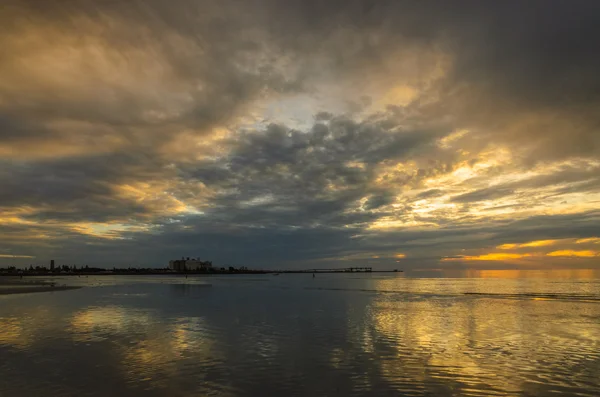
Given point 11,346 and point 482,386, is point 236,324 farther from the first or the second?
point 482,386

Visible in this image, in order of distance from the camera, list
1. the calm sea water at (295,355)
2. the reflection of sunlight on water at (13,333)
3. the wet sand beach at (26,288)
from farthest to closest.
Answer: the wet sand beach at (26,288), the reflection of sunlight on water at (13,333), the calm sea water at (295,355)

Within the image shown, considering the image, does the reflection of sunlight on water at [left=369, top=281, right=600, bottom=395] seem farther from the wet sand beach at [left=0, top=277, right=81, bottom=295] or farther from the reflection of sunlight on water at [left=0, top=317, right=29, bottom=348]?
the wet sand beach at [left=0, top=277, right=81, bottom=295]

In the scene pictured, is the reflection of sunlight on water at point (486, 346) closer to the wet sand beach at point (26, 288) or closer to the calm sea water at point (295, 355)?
the calm sea water at point (295, 355)

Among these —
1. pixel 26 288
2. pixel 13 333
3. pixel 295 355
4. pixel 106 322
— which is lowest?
pixel 26 288

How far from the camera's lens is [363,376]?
1891 cm

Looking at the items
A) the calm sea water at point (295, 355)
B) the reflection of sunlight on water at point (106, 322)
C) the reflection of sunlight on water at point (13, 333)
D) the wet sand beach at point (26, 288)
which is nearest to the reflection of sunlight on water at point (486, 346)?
the calm sea water at point (295, 355)

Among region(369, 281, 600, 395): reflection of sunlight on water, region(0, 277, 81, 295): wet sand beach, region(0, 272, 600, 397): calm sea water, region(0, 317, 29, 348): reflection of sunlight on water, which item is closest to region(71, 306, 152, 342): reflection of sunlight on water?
region(0, 272, 600, 397): calm sea water

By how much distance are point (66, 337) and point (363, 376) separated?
827 inches

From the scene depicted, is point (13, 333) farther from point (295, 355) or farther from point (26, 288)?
point (26, 288)

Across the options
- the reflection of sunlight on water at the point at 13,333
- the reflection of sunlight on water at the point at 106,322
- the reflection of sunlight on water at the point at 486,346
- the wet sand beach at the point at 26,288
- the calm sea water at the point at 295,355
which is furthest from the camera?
the wet sand beach at the point at 26,288

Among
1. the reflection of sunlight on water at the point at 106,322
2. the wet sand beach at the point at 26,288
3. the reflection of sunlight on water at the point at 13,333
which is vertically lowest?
the wet sand beach at the point at 26,288

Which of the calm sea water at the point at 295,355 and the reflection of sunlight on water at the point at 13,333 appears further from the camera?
the reflection of sunlight on water at the point at 13,333

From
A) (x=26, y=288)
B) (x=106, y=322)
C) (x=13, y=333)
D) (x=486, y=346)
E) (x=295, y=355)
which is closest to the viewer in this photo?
(x=295, y=355)

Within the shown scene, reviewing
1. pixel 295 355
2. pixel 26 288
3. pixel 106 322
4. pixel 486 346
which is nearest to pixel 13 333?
pixel 106 322
